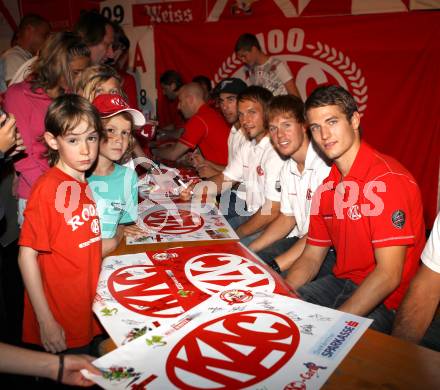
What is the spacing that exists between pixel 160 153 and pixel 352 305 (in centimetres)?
288

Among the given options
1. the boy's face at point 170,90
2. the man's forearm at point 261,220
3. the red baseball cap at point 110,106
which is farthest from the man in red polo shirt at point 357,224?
the boy's face at point 170,90

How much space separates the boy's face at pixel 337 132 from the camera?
6.14 feet

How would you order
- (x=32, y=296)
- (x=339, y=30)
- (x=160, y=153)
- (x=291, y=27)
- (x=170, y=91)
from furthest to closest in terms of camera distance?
(x=170, y=91) → (x=291, y=27) → (x=339, y=30) → (x=160, y=153) → (x=32, y=296)

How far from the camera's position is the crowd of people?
1519mm

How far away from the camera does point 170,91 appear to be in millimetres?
5738

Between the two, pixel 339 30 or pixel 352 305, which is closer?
pixel 352 305

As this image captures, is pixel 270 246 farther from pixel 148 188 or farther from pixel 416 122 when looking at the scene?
pixel 416 122

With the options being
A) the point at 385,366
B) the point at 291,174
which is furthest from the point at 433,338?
the point at 291,174

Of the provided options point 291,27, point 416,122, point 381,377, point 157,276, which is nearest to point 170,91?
point 291,27

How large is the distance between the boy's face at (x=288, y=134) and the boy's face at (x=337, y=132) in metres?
→ 0.51

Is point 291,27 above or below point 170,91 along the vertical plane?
above

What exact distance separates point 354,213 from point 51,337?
1.22 metres
